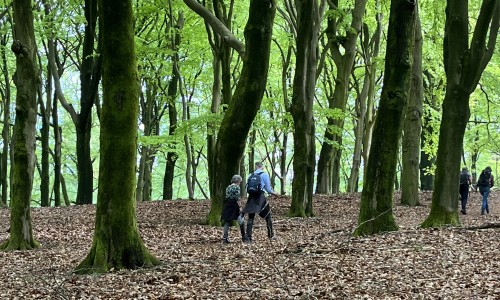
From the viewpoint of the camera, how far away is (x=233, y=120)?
1423 cm

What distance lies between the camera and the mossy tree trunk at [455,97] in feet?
41.0

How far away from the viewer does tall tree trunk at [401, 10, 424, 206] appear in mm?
19953

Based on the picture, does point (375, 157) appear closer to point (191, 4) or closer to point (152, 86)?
point (191, 4)

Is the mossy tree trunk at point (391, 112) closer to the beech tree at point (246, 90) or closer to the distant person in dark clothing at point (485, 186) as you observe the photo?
the beech tree at point (246, 90)

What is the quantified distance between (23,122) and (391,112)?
7.58m

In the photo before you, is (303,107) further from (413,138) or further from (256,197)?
(413,138)

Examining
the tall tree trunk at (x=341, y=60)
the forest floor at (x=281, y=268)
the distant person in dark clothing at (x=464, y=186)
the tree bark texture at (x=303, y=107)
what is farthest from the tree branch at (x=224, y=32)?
the distant person in dark clothing at (x=464, y=186)

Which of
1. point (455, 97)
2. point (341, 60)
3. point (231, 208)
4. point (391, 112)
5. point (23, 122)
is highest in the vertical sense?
point (341, 60)

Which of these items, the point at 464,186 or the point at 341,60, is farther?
the point at 341,60

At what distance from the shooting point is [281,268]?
8.67 m

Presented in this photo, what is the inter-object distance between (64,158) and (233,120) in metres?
31.8

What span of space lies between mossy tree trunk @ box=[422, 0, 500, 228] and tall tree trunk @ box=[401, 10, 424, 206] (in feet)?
→ 23.1

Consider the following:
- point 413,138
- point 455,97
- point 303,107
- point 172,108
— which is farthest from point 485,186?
point 172,108

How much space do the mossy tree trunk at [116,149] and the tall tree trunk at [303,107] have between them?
27.4 feet
